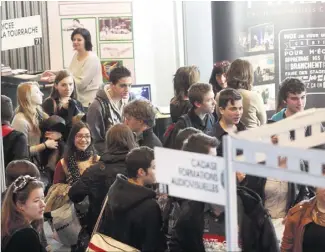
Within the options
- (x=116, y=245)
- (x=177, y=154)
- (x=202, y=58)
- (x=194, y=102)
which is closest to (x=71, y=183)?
(x=194, y=102)

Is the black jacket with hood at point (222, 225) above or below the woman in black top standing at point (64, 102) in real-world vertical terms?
below

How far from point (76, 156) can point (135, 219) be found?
1.53 m

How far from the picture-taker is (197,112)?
4.70 meters

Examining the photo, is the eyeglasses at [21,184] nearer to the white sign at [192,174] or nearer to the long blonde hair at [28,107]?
the white sign at [192,174]

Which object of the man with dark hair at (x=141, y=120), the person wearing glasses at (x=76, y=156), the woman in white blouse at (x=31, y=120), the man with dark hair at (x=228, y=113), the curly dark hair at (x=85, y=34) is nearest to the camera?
the man with dark hair at (x=228, y=113)

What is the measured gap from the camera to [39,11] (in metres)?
7.71

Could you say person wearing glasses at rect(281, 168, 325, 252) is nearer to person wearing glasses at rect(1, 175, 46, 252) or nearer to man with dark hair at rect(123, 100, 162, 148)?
person wearing glasses at rect(1, 175, 46, 252)

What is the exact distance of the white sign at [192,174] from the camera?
2.24 m

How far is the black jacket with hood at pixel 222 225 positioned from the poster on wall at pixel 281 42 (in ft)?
12.2

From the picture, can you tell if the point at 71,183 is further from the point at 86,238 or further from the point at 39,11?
the point at 39,11

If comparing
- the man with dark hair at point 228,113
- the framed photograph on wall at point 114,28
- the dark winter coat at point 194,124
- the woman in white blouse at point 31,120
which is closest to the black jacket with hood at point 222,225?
the man with dark hair at point 228,113

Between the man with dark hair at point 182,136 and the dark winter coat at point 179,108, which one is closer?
the man with dark hair at point 182,136

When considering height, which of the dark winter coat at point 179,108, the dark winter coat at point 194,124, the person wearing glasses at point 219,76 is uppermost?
the person wearing glasses at point 219,76

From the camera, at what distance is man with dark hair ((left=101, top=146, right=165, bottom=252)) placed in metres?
3.11
